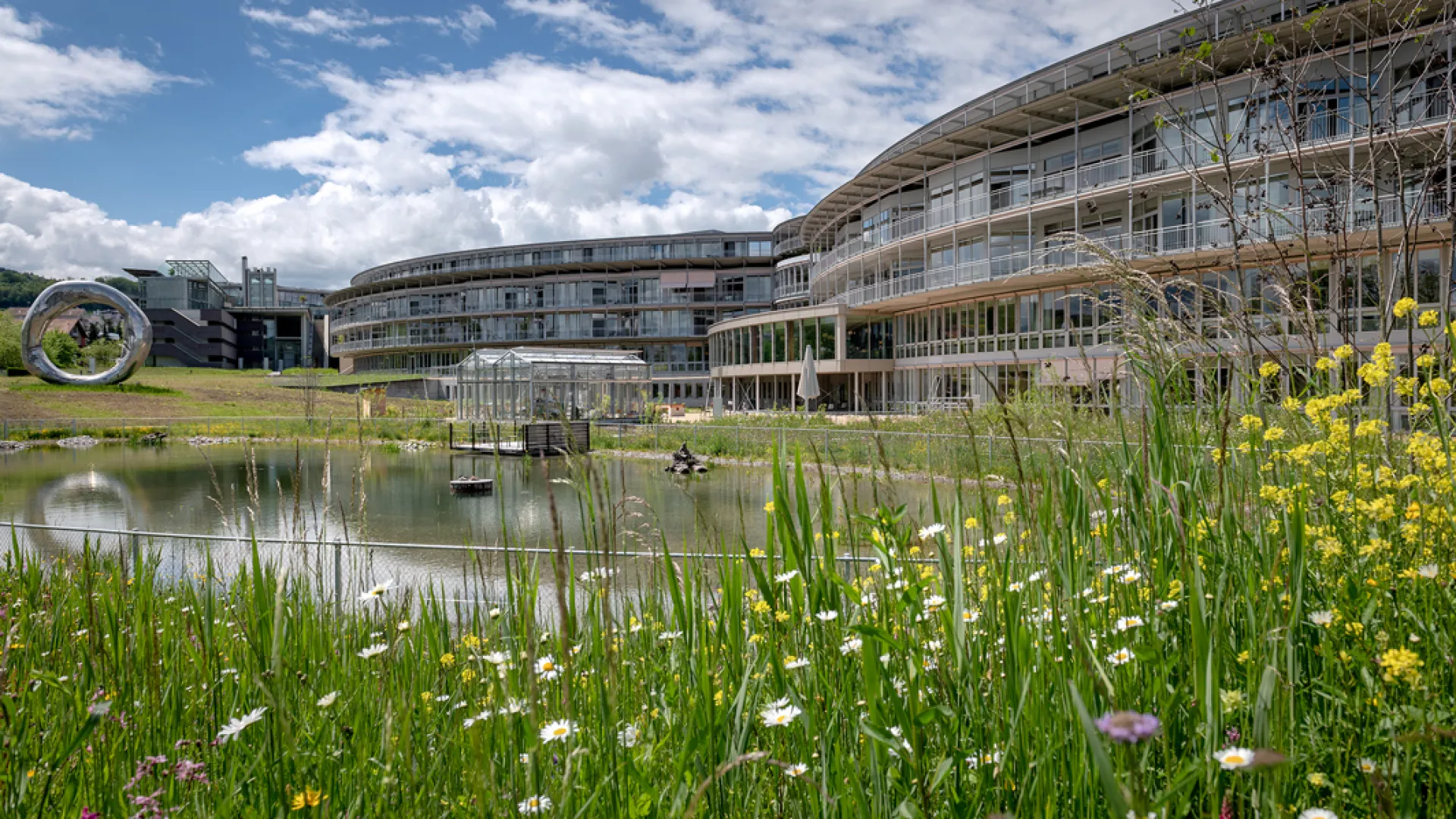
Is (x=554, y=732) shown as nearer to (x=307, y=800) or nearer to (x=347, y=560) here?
(x=307, y=800)

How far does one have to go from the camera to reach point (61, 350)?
43.7 m

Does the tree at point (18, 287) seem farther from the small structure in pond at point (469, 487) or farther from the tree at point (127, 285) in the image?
the small structure in pond at point (469, 487)

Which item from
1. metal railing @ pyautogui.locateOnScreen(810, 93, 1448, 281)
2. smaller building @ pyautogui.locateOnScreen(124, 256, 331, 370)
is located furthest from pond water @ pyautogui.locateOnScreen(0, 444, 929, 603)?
smaller building @ pyautogui.locateOnScreen(124, 256, 331, 370)

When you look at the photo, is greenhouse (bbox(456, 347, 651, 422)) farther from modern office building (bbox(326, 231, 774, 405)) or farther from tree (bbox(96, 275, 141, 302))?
tree (bbox(96, 275, 141, 302))

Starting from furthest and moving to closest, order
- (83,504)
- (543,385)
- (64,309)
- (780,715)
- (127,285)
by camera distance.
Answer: (127,285), (64,309), (543,385), (83,504), (780,715)

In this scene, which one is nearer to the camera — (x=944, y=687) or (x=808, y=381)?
(x=944, y=687)

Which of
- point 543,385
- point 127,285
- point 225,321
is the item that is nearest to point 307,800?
point 543,385

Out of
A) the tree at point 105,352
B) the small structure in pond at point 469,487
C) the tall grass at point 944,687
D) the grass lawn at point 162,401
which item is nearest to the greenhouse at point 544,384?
the grass lawn at point 162,401

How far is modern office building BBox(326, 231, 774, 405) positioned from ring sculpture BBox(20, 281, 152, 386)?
25246 mm

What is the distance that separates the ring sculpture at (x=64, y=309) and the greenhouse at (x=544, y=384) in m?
13.9

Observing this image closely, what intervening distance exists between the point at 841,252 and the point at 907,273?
16.6ft

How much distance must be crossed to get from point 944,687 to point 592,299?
6250cm

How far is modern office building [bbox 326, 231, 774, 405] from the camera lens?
6062 centimetres

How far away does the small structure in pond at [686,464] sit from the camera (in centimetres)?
1777
